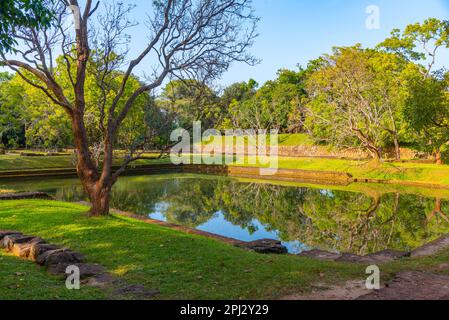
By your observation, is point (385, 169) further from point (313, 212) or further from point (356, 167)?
point (313, 212)

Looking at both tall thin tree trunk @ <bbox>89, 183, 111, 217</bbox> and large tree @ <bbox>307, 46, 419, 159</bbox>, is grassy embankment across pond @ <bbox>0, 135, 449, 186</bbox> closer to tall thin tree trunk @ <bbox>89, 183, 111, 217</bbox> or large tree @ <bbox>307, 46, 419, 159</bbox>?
large tree @ <bbox>307, 46, 419, 159</bbox>

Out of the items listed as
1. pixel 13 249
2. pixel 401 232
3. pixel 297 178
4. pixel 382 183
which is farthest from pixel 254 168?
pixel 13 249

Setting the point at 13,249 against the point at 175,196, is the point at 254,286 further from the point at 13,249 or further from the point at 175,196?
the point at 175,196

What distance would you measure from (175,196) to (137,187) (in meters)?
4.34

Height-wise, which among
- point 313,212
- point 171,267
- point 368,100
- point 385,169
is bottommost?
point 313,212

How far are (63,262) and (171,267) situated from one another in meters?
1.71

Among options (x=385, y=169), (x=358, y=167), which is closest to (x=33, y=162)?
(x=358, y=167)

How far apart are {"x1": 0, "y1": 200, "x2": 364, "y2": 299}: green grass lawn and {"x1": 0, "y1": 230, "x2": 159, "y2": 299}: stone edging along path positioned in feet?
0.63

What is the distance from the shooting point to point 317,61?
174 ft

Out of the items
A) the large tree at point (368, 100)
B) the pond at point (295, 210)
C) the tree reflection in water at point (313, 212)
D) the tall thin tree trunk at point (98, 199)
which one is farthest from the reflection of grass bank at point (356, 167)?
the tall thin tree trunk at point (98, 199)

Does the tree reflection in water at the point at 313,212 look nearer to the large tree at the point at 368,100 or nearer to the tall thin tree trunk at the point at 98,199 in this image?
the tall thin tree trunk at the point at 98,199

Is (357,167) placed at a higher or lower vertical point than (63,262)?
higher

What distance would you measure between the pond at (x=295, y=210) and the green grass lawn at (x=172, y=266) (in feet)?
15.5

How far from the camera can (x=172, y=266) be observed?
6230 millimetres
